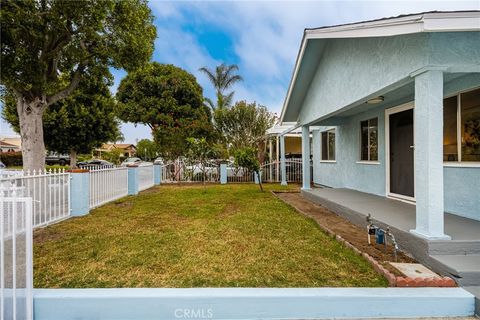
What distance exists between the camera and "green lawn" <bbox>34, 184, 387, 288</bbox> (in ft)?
11.5

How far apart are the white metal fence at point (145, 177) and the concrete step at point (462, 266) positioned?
11556mm

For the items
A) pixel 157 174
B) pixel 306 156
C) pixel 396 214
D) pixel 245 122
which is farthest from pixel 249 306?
pixel 245 122

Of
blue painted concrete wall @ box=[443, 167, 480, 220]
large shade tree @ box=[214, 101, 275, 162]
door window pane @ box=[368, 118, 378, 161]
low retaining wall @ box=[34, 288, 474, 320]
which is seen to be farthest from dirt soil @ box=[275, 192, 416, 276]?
large shade tree @ box=[214, 101, 275, 162]

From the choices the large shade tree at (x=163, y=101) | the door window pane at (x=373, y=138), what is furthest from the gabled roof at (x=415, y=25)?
the large shade tree at (x=163, y=101)

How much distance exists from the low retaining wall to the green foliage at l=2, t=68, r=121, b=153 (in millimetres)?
19758

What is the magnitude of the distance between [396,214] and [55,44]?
11349mm

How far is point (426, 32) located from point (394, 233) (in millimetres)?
3185

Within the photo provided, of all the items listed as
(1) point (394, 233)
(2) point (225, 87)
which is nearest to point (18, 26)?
(1) point (394, 233)

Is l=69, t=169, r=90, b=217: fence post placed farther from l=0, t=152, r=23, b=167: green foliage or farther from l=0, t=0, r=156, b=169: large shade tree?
l=0, t=152, r=23, b=167: green foliage

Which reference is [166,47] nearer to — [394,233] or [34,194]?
[34,194]

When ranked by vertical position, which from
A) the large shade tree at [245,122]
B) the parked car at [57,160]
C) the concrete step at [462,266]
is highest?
the large shade tree at [245,122]

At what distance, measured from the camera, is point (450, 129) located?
18.5ft

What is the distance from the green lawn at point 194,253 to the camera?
3518 mm

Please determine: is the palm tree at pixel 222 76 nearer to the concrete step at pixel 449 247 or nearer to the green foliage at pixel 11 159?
the concrete step at pixel 449 247
